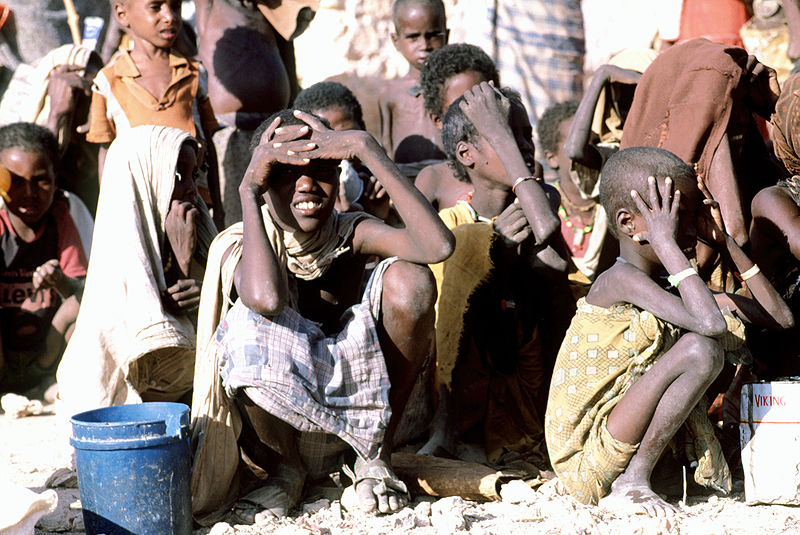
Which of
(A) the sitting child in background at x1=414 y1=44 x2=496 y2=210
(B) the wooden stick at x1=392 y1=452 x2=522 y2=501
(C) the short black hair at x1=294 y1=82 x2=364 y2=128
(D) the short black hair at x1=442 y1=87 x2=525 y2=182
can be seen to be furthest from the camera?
(C) the short black hair at x1=294 y1=82 x2=364 y2=128

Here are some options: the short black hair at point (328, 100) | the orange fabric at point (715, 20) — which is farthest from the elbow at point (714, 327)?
the orange fabric at point (715, 20)

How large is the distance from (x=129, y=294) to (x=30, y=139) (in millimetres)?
2052

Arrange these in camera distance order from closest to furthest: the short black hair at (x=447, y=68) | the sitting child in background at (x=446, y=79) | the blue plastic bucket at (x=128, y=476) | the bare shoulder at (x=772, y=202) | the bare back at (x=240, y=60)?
the blue plastic bucket at (x=128, y=476) < the bare shoulder at (x=772, y=202) < the sitting child in background at (x=446, y=79) < the short black hair at (x=447, y=68) < the bare back at (x=240, y=60)

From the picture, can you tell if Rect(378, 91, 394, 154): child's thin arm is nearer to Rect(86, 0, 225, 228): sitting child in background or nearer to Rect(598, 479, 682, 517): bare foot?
Rect(86, 0, 225, 228): sitting child in background

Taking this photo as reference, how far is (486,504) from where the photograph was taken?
3230mm

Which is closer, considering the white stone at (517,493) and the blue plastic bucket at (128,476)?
the blue plastic bucket at (128,476)

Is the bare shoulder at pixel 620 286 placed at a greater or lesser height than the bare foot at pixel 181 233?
lesser

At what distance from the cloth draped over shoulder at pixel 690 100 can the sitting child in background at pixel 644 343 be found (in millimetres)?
626

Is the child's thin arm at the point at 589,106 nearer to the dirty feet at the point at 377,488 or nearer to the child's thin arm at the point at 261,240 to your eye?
the child's thin arm at the point at 261,240

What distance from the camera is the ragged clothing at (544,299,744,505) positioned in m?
3.09

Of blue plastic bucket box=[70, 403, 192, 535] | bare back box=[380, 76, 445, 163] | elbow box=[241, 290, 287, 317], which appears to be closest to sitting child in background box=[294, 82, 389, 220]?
bare back box=[380, 76, 445, 163]

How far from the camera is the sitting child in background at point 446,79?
450 cm

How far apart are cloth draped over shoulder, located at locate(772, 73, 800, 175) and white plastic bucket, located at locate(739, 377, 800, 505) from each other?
1.03 metres

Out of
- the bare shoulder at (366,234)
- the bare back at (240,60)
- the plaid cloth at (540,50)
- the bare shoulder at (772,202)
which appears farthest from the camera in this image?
the plaid cloth at (540,50)
